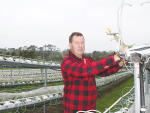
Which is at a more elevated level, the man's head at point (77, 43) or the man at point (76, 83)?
the man's head at point (77, 43)

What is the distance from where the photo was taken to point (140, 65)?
68 cm

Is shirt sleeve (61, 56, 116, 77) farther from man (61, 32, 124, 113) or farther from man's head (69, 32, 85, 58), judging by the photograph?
man's head (69, 32, 85, 58)

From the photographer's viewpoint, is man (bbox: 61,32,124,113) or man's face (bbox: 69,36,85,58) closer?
man (bbox: 61,32,124,113)

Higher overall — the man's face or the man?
the man's face

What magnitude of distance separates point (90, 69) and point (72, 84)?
343 mm

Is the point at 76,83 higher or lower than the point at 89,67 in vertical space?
lower

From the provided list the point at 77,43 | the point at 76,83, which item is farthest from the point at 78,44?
the point at 76,83

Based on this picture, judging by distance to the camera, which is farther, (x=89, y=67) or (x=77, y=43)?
(x=77, y=43)

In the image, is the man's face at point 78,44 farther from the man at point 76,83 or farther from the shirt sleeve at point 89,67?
the shirt sleeve at point 89,67

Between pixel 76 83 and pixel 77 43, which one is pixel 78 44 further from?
pixel 76 83

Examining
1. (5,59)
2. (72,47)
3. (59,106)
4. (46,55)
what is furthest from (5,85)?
(46,55)

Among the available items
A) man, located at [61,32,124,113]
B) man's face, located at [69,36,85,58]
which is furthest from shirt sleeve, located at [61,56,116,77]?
man's face, located at [69,36,85,58]

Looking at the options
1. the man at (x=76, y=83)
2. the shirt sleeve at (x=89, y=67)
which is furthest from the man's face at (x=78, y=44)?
the shirt sleeve at (x=89, y=67)

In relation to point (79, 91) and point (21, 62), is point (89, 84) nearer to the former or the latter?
point (79, 91)
